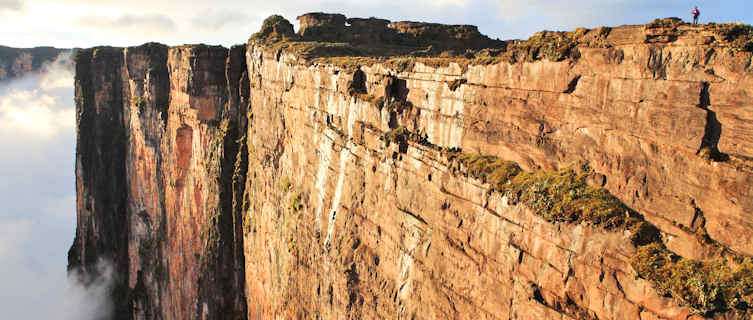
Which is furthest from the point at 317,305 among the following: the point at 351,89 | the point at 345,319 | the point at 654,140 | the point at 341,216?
the point at 654,140

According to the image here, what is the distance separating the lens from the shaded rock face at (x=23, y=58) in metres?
89.9

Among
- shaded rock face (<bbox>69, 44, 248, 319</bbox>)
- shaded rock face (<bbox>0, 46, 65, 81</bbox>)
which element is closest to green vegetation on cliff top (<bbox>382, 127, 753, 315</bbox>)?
shaded rock face (<bbox>69, 44, 248, 319</bbox>)

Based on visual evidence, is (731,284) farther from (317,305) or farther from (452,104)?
(317,305)

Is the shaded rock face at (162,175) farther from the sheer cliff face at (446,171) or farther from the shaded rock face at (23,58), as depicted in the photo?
the shaded rock face at (23,58)

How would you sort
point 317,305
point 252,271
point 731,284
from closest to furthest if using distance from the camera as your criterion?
point 731,284 < point 317,305 < point 252,271

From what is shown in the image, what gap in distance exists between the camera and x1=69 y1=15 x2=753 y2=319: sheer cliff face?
7.63 metres

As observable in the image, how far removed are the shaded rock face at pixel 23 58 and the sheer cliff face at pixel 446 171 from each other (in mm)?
77804

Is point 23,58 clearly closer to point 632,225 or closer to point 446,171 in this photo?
point 446,171

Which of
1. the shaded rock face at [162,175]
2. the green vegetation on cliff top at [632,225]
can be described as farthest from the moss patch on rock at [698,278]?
the shaded rock face at [162,175]

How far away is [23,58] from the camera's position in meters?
90.4

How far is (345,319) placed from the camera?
52.3 ft

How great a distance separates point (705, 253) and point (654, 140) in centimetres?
192

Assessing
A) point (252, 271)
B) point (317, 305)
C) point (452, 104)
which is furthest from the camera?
point (252, 271)

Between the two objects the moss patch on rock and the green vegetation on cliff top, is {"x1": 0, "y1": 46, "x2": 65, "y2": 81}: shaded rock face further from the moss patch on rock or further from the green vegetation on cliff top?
the moss patch on rock
